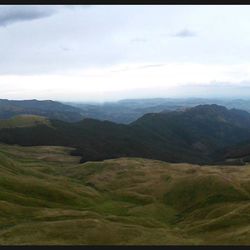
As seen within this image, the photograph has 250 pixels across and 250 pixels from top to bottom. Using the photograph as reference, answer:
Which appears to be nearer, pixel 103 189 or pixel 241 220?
pixel 241 220
